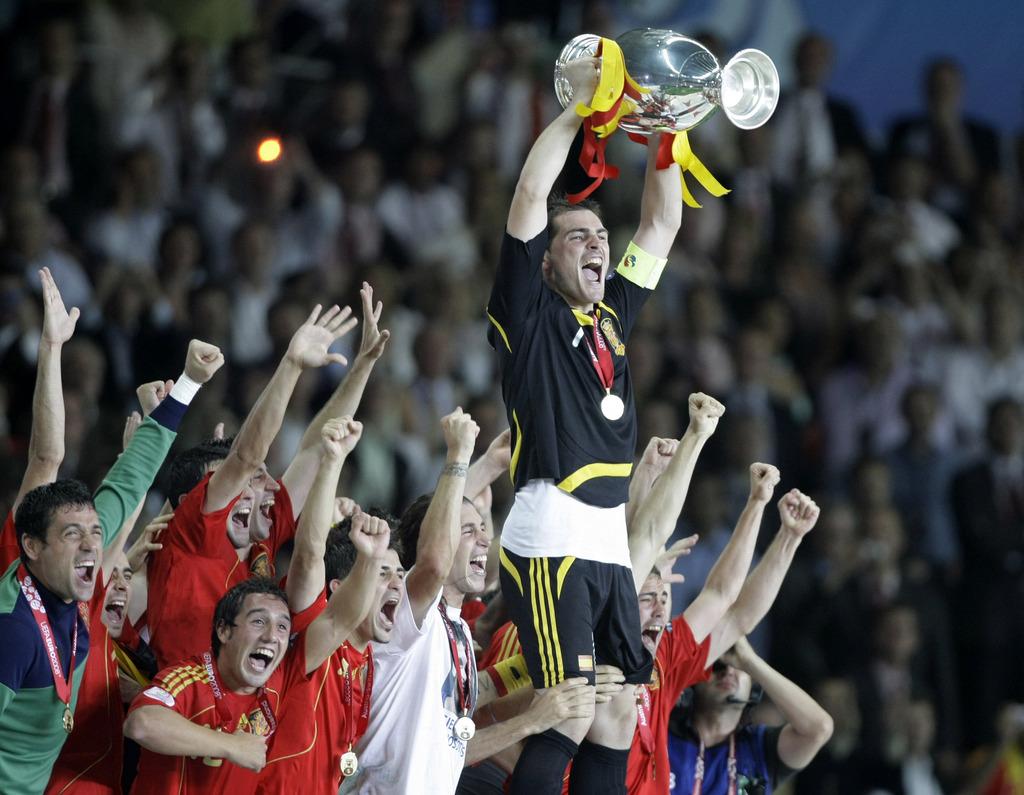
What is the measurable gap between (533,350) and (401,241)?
6076 millimetres

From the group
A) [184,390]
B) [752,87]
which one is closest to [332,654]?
[184,390]

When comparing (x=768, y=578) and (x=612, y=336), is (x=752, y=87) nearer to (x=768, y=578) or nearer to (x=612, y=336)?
(x=612, y=336)

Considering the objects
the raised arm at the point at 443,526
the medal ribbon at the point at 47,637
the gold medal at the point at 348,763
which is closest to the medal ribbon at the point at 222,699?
the gold medal at the point at 348,763

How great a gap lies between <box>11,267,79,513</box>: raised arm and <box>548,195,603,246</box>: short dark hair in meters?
1.71

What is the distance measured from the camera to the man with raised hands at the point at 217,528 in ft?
20.9

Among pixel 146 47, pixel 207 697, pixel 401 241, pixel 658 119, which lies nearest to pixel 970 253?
pixel 401 241

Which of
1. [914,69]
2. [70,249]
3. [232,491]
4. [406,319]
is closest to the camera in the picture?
[232,491]

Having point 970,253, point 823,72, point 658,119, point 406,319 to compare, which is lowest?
point 406,319

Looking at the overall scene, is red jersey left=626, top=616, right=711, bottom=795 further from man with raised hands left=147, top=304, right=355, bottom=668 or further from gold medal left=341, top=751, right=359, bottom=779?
man with raised hands left=147, top=304, right=355, bottom=668

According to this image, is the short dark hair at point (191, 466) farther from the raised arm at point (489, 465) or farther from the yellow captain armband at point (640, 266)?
the yellow captain armband at point (640, 266)

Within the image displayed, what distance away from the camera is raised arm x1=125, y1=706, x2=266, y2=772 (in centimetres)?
550

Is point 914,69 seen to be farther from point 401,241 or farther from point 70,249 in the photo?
point 70,249

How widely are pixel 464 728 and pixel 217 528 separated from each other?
117 cm

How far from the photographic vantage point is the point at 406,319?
445 inches
